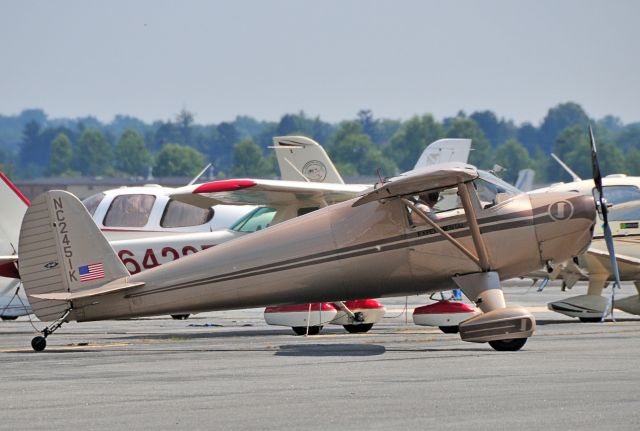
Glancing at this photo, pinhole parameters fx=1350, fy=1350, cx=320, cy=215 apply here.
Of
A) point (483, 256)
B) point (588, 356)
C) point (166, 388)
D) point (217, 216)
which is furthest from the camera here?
point (217, 216)

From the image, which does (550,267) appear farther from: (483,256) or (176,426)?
(176,426)

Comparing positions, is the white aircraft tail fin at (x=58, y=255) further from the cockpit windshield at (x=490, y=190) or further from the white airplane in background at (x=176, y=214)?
the cockpit windshield at (x=490, y=190)

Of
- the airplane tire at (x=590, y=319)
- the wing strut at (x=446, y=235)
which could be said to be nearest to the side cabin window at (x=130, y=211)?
the airplane tire at (x=590, y=319)

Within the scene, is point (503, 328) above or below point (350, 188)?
below

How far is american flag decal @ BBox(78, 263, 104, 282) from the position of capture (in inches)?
666

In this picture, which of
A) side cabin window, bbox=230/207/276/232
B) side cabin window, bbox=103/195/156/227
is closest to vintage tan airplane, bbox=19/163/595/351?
side cabin window, bbox=230/207/276/232

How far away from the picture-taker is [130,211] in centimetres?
2367

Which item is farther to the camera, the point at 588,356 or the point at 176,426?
the point at 588,356

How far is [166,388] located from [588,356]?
16.5ft

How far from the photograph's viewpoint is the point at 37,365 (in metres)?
15.0

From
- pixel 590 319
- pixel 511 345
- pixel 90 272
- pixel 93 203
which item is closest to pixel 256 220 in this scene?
pixel 93 203

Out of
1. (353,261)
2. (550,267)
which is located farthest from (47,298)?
(550,267)

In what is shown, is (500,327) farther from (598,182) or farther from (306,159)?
(306,159)

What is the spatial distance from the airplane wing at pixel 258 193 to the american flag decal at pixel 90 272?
11.2 ft
